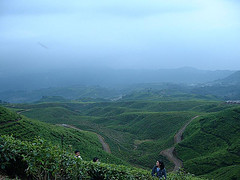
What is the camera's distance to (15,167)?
1035cm

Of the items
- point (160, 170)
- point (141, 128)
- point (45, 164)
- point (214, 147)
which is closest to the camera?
point (45, 164)

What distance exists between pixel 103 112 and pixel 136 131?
63838mm

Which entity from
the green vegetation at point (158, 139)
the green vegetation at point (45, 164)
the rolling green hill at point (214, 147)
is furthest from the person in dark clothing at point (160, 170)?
the rolling green hill at point (214, 147)

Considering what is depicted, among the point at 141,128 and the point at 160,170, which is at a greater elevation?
the point at 160,170

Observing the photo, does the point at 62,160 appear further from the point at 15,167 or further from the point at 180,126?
the point at 180,126

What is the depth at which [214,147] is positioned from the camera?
51250 mm

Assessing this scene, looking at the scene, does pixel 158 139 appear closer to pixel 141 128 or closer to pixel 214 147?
pixel 141 128

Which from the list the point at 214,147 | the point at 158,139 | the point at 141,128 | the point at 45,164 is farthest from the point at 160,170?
the point at 141,128

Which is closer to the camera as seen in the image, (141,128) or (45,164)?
(45,164)

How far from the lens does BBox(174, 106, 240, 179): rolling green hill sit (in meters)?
40.2

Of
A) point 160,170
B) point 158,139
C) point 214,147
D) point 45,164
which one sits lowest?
point 158,139

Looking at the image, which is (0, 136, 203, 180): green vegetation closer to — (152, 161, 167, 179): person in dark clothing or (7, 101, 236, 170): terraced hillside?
(152, 161, 167, 179): person in dark clothing

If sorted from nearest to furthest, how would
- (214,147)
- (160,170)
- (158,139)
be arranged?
(160,170) < (214,147) < (158,139)

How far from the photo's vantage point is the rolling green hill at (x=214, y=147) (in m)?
40.2
